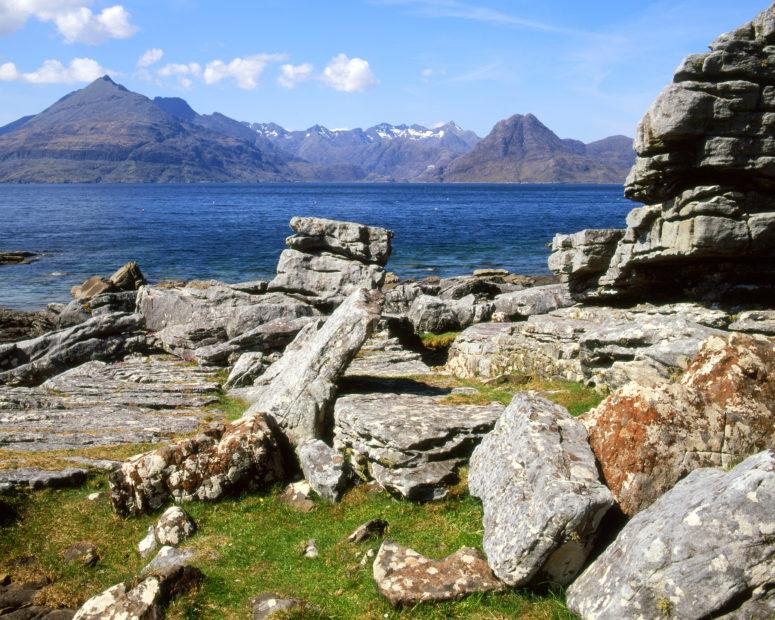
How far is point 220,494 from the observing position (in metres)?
16.7

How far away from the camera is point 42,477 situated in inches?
703

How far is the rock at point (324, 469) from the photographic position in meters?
16.2

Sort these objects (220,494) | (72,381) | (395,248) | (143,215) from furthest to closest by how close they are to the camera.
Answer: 1. (143,215)
2. (395,248)
3. (72,381)
4. (220,494)

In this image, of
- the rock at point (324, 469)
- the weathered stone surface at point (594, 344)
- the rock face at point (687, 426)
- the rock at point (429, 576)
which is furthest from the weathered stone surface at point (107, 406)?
the rock face at point (687, 426)

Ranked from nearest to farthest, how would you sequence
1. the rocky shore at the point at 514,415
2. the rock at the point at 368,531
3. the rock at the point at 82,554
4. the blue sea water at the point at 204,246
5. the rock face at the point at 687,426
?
the rocky shore at the point at 514,415 → the rock face at the point at 687,426 → the rock at the point at 368,531 → the rock at the point at 82,554 → the blue sea water at the point at 204,246

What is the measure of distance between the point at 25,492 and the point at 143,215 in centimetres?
16784

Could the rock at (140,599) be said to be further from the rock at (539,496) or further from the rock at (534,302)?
the rock at (534,302)

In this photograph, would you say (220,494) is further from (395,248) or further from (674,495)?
(395,248)

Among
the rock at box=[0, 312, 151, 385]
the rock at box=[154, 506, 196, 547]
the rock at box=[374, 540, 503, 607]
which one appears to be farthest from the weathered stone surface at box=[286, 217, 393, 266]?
the rock at box=[374, 540, 503, 607]

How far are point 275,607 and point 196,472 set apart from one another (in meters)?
5.82

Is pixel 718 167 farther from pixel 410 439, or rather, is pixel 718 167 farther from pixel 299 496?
pixel 299 496

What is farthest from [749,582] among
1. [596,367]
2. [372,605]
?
[596,367]

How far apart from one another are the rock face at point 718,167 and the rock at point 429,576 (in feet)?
50.9

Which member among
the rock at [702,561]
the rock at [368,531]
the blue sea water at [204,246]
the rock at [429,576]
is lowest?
the blue sea water at [204,246]
